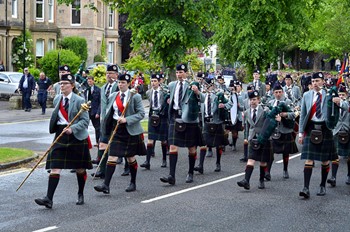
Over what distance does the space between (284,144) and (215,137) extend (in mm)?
1475

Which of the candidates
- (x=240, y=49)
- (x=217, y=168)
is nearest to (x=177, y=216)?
(x=217, y=168)

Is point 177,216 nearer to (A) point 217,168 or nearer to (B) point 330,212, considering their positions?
(B) point 330,212

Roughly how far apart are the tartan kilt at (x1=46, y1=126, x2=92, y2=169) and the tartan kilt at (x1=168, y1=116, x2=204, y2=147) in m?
2.60

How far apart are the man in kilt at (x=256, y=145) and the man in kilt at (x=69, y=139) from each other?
8.78 ft

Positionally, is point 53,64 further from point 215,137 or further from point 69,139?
point 69,139

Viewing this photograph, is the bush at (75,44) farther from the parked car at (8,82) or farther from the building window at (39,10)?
the parked car at (8,82)

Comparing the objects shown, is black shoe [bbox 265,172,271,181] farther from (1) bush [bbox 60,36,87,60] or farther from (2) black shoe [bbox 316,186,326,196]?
(1) bush [bbox 60,36,87,60]

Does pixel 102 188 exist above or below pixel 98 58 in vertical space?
below

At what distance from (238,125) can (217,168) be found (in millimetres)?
4206

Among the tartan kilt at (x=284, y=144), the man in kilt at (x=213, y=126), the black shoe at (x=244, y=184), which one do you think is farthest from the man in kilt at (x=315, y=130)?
the man in kilt at (x=213, y=126)

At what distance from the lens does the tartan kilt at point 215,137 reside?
15789 mm

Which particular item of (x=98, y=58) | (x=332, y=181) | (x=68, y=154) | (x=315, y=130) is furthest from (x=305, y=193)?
(x=98, y=58)

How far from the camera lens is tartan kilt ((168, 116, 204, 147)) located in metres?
13.8

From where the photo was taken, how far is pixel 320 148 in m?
12.5
